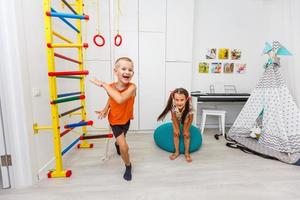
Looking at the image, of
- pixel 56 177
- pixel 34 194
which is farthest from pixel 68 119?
pixel 34 194

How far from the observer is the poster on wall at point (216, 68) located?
3656mm

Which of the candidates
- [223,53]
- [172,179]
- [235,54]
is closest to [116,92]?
[172,179]

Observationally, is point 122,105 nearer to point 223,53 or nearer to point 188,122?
point 188,122

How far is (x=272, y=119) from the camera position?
8.36 ft

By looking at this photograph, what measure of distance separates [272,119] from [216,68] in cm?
150

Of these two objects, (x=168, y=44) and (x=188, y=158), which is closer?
(x=188, y=158)

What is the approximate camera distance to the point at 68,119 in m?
2.50

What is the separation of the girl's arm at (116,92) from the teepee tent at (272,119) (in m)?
1.91

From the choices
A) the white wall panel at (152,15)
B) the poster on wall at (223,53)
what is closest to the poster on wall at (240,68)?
the poster on wall at (223,53)

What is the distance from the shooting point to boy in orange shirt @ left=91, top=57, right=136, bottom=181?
5.73 feet

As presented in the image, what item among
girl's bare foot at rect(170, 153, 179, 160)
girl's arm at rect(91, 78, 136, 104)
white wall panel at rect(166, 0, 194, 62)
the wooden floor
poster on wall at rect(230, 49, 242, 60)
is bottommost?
the wooden floor

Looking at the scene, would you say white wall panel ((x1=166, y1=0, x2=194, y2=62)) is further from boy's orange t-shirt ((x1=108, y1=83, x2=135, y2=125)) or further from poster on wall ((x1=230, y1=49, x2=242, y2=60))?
boy's orange t-shirt ((x1=108, y1=83, x2=135, y2=125))

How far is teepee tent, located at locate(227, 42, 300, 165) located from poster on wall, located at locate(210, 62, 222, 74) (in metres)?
0.95

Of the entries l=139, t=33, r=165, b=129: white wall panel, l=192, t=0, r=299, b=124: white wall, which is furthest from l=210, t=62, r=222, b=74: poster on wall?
l=139, t=33, r=165, b=129: white wall panel
